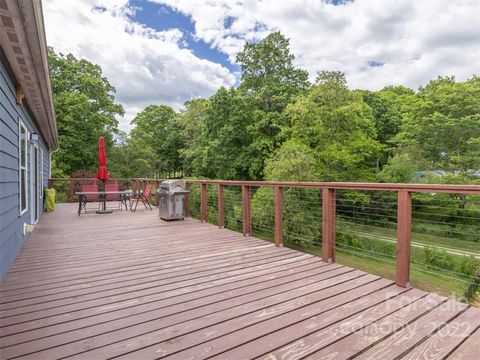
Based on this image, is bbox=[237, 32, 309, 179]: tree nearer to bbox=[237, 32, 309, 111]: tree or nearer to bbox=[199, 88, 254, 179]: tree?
bbox=[237, 32, 309, 111]: tree

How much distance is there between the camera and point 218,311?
7.52 feet

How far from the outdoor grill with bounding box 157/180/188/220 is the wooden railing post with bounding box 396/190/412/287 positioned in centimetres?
483

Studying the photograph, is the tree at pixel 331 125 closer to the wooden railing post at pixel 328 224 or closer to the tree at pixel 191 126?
the tree at pixel 191 126

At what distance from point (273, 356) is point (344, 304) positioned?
0.92 meters

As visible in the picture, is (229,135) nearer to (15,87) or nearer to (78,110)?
(78,110)

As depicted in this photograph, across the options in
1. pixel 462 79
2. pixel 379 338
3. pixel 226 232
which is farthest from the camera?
pixel 462 79

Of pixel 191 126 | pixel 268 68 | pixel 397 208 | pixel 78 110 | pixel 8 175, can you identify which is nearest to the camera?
pixel 397 208

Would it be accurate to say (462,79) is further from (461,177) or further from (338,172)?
(338,172)

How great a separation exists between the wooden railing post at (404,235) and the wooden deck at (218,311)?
0.40 ft

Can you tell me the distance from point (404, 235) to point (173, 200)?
496 cm

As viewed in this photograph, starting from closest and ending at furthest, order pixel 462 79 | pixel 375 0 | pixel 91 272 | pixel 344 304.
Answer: pixel 344 304, pixel 91 272, pixel 375 0, pixel 462 79

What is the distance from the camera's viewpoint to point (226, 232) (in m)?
5.39

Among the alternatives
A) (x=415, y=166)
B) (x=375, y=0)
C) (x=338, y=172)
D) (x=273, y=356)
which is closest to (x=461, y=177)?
(x=415, y=166)

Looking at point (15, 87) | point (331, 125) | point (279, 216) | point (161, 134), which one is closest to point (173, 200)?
A: point (279, 216)
